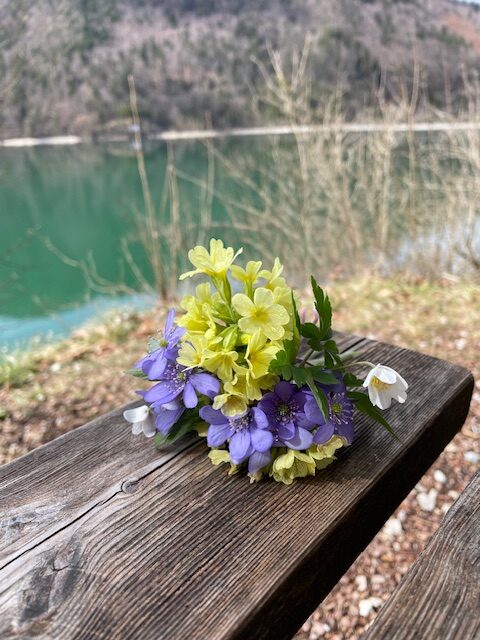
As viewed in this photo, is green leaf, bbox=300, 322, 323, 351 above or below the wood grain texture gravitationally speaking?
above

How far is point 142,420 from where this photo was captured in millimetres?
894

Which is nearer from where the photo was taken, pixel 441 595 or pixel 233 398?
pixel 441 595

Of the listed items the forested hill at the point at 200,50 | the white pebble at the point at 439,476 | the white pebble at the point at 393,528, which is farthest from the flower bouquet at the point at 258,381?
the forested hill at the point at 200,50

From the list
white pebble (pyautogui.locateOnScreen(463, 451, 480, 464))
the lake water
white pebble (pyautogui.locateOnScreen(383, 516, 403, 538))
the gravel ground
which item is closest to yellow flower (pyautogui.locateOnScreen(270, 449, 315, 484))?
the gravel ground

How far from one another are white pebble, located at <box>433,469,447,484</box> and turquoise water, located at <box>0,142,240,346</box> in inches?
127

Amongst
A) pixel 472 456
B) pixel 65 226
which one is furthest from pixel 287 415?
pixel 65 226

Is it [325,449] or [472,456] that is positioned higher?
[325,449]

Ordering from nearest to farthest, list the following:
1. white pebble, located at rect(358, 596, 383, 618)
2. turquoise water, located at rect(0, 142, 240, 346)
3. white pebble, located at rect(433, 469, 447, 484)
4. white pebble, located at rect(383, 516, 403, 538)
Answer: white pebble, located at rect(358, 596, 383, 618), white pebble, located at rect(383, 516, 403, 538), white pebble, located at rect(433, 469, 447, 484), turquoise water, located at rect(0, 142, 240, 346)

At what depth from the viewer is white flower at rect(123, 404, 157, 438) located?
892 mm

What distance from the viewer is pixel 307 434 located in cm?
78

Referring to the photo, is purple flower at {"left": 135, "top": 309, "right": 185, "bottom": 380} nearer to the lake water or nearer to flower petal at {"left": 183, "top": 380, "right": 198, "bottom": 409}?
flower petal at {"left": 183, "top": 380, "right": 198, "bottom": 409}

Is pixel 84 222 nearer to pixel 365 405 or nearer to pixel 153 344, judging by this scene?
pixel 153 344

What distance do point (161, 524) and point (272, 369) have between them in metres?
0.29

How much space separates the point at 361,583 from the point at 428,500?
49 centimetres
